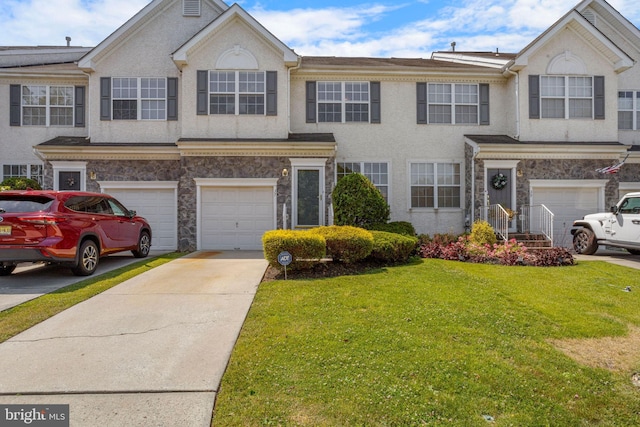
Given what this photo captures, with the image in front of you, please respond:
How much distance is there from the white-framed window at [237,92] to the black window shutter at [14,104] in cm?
744

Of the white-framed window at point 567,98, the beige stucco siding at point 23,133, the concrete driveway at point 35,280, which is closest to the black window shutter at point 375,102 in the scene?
the white-framed window at point 567,98

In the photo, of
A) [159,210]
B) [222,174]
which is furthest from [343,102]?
[159,210]

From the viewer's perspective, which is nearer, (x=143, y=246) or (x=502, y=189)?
(x=143, y=246)

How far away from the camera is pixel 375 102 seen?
14.4 metres

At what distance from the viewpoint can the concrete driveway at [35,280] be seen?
6.79 metres

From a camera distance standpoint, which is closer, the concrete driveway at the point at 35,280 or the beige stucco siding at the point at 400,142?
the concrete driveway at the point at 35,280

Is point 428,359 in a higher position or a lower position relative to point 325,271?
lower

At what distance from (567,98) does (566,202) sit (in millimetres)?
3809

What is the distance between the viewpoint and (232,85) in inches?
531

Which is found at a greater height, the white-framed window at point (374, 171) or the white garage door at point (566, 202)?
the white-framed window at point (374, 171)

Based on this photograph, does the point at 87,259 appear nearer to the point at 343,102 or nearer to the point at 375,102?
the point at 343,102

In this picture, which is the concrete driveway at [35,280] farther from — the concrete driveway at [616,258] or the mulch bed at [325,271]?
the concrete driveway at [616,258]

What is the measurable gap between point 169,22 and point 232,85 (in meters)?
3.92

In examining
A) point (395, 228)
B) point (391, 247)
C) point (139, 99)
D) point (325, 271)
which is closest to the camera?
point (325, 271)
